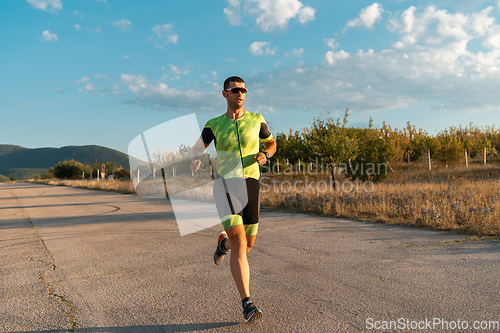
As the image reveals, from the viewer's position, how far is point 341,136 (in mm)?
18984

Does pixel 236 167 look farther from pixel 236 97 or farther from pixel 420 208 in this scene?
pixel 420 208

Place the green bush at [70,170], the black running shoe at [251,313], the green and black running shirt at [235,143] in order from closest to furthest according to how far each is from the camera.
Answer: the black running shoe at [251,313] < the green and black running shirt at [235,143] < the green bush at [70,170]

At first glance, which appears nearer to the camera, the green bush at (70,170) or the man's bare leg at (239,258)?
the man's bare leg at (239,258)

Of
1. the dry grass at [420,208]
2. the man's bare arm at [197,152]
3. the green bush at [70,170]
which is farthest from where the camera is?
the green bush at [70,170]

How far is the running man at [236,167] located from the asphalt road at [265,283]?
0.69 metres

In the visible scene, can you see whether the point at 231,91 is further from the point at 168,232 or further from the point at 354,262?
the point at 168,232

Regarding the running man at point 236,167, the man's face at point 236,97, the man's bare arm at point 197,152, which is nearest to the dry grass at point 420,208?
the running man at point 236,167

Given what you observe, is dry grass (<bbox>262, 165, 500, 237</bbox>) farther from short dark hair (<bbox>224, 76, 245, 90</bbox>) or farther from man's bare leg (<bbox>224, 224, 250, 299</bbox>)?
short dark hair (<bbox>224, 76, 245, 90</bbox>)

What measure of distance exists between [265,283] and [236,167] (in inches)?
64.8

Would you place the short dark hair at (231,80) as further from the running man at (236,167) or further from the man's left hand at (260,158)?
the man's left hand at (260,158)

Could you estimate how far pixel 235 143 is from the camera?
10.4 feet

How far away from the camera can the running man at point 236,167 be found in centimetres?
308

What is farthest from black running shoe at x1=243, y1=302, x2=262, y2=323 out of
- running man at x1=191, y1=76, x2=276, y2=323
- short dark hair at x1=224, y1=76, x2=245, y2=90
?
short dark hair at x1=224, y1=76, x2=245, y2=90

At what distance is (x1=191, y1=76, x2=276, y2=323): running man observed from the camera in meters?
3.08
